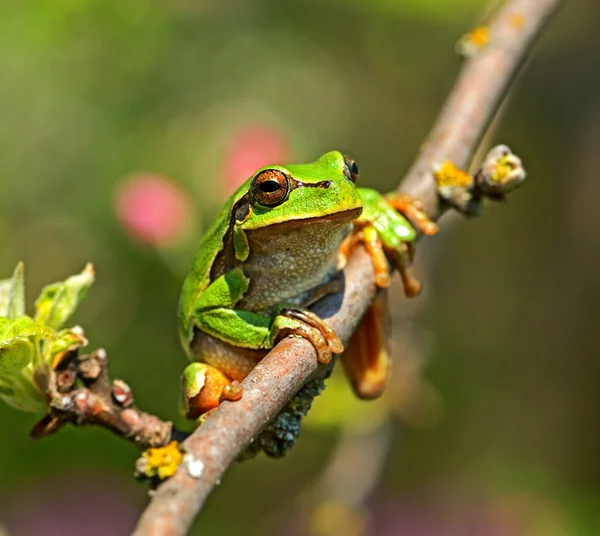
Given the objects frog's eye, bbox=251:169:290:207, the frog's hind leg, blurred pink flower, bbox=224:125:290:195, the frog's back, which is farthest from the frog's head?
blurred pink flower, bbox=224:125:290:195

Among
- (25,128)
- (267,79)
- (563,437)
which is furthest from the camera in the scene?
(563,437)

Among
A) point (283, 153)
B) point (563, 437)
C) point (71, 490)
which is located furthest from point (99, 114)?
point (563, 437)

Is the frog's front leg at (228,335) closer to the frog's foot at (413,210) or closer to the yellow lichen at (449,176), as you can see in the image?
the frog's foot at (413,210)

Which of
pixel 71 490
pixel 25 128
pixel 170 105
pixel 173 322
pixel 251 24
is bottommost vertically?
pixel 71 490

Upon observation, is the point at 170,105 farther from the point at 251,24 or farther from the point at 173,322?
the point at 173,322

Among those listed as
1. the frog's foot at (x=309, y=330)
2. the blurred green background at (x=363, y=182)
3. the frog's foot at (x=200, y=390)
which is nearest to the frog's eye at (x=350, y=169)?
the frog's foot at (x=309, y=330)

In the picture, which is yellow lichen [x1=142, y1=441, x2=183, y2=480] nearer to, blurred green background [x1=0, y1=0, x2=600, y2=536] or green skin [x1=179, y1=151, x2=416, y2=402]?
green skin [x1=179, y1=151, x2=416, y2=402]

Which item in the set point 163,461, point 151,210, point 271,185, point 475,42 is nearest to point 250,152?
point 151,210
